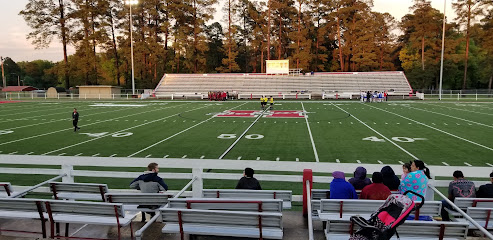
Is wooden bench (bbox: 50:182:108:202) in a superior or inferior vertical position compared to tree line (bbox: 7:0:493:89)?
inferior

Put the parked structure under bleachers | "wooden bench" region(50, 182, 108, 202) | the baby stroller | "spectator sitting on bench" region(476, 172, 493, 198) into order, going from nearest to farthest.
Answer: the baby stroller
"wooden bench" region(50, 182, 108, 202)
"spectator sitting on bench" region(476, 172, 493, 198)
the parked structure under bleachers

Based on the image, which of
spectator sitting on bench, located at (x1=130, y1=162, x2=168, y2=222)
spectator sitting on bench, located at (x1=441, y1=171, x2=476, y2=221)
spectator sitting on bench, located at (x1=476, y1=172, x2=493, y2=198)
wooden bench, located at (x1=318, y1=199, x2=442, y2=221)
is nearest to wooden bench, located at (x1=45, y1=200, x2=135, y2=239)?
spectator sitting on bench, located at (x1=130, y1=162, x2=168, y2=222)

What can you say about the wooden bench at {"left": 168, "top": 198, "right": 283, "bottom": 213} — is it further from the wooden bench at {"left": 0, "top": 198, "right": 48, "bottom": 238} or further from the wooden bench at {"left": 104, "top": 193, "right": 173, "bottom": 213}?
the wooden bench at {"left": 0, "top": 198, "right": 48, "bottom": 238}

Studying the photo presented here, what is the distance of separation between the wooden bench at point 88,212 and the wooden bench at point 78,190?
75 centimetres

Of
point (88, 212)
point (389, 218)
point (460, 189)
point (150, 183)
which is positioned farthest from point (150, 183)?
point (460, 189)

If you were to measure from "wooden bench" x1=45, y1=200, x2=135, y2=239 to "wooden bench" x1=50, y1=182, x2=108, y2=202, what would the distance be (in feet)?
2.45

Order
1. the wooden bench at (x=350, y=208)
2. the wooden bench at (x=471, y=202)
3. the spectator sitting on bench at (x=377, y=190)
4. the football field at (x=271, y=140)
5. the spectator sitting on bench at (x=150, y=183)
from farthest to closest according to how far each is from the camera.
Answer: the football field at (x=271, y=140) → the spectator sitting on bench at (x=150, y=183) → the spectator sitting on bench at (x=377, y=190) → the wooden bench at (x=471, y=202) → the wooden bench at (x=350, y=208)

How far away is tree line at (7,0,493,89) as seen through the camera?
214 ft

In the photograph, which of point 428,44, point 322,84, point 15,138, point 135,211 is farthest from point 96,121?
point 428,44

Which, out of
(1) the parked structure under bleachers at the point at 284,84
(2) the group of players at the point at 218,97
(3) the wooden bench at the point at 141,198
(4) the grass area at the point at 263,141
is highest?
(1) the parked structure under bleachers at the point at 284,84

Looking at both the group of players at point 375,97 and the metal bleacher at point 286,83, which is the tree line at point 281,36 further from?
the group of players at point 375,97

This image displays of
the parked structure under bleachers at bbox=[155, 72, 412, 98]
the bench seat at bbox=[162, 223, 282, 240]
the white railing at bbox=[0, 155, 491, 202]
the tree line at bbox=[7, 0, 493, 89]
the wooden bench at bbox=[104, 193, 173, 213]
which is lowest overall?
the bench seat at bbox=[162, 223, 282, 240]

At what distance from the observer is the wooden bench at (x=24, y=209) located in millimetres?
4641

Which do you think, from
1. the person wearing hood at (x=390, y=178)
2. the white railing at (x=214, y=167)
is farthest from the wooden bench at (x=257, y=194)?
the person wearing hood at (x=390, y=178)
